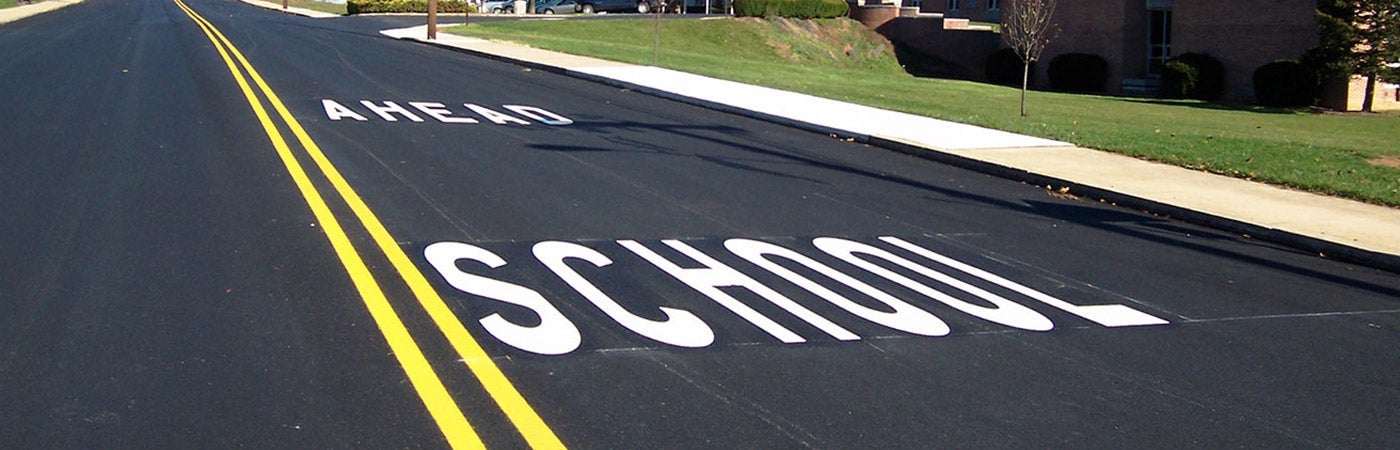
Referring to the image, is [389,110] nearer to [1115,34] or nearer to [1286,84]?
[1286,84]

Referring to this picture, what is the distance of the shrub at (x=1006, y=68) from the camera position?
45144mm

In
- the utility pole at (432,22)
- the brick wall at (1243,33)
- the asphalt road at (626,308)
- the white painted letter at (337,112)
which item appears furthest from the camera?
the utility pole at (432,22)

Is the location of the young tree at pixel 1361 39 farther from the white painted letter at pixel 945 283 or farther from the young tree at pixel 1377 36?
the white painted letter at pixel 945 283

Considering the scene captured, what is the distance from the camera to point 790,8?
56906mm

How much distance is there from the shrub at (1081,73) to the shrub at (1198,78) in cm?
444

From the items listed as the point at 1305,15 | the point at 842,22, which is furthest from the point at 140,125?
the point at 842,22

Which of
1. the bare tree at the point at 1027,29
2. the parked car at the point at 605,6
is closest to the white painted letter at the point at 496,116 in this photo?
the bare tree at the point at 1027,29

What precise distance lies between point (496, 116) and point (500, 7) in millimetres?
53167

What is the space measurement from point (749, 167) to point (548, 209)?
3.60 m

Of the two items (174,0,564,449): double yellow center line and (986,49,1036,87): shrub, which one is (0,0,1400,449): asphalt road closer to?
(174,0,564,449): double yellow center line

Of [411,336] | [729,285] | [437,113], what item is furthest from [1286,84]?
[411,336]

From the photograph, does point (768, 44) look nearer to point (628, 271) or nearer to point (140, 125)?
point (140, 125)

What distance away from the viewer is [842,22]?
58.0m

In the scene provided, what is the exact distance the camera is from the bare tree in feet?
76.7
